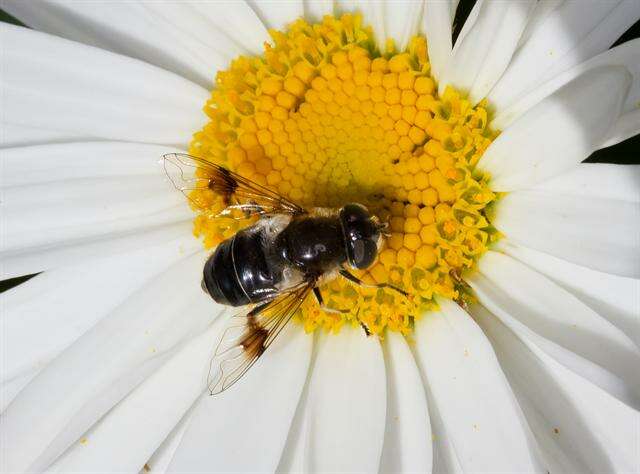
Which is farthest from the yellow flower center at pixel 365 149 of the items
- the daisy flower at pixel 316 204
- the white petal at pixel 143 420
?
the white petal at pixel 143 420

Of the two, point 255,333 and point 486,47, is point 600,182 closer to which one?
point 486,47

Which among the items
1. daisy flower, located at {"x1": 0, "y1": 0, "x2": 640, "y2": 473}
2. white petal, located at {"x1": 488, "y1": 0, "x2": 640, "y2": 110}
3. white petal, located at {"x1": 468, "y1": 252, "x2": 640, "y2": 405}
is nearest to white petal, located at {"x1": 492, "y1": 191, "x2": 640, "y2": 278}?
daisy flower, located at {"x1": 0, "y1": 0, "x2": 640, "y2": 473}

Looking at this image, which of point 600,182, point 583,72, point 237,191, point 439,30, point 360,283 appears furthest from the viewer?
point 237,191

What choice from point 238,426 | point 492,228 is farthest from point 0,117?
point 492,228

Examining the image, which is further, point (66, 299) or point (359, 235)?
point (66, 299)

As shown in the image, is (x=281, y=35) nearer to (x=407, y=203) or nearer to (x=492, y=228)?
(x=407, y=203)

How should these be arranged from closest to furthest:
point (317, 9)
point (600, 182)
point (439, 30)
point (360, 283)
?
point (600, 182) < point (439, 30) < point (360, 283) < point (317, 9)

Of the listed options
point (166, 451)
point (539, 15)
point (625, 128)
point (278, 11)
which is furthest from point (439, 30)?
point (166, 451)
